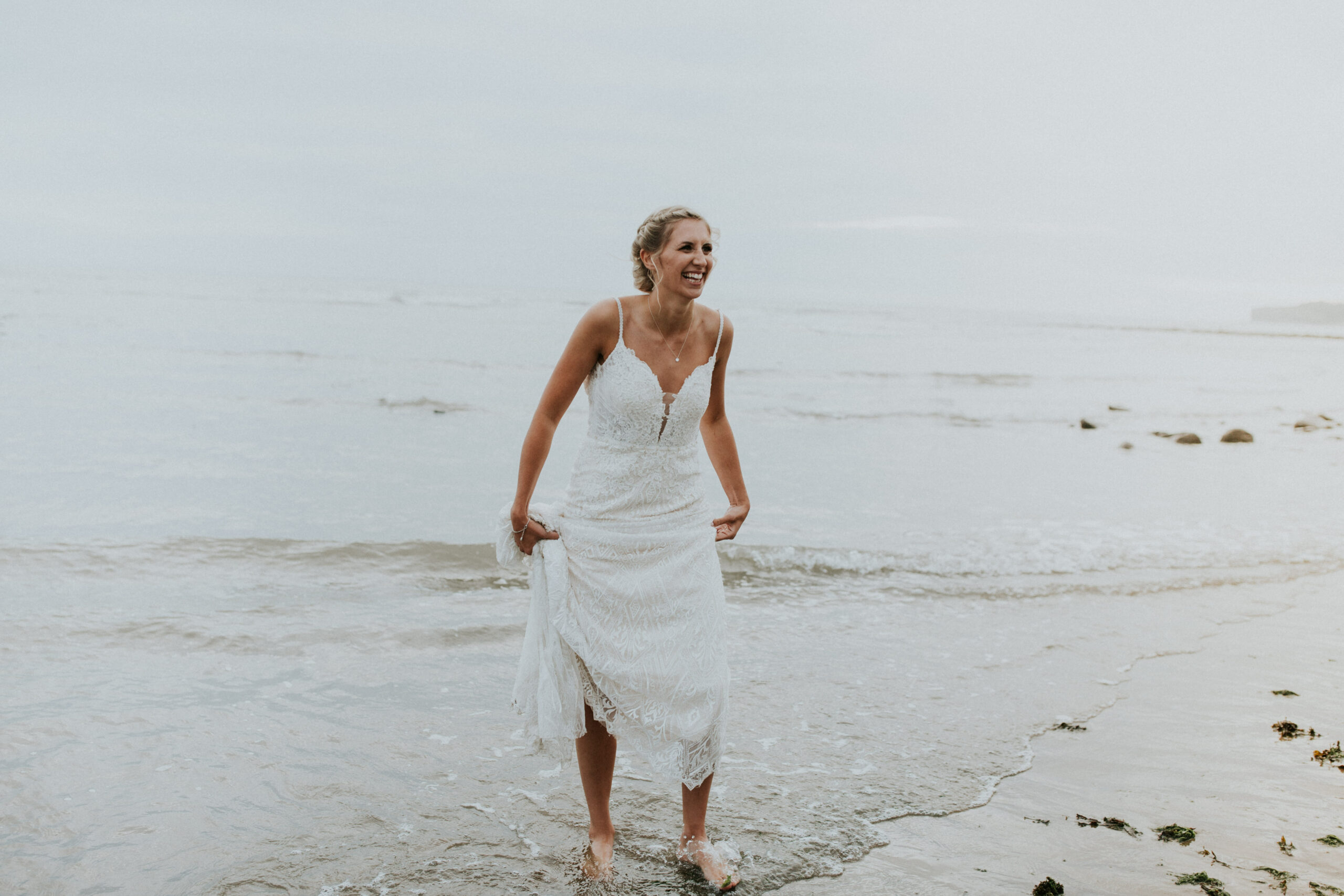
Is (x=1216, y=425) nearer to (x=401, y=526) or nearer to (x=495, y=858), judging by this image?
(x=401, y=526)

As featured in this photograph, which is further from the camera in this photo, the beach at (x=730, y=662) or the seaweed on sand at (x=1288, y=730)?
the seaweed on sand at (x=1288, y=730)

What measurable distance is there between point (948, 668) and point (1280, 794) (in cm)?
196

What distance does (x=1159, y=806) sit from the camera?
4043mm

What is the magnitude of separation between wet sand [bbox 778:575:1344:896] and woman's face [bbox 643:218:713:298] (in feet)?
7.28

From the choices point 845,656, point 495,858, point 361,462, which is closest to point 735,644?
point 845,656

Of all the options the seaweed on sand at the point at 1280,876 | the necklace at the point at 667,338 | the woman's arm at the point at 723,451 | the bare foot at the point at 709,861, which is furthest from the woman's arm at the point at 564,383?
the seaweed on sand at the point at 1280,876

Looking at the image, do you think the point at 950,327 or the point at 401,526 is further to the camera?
the point at 950,327

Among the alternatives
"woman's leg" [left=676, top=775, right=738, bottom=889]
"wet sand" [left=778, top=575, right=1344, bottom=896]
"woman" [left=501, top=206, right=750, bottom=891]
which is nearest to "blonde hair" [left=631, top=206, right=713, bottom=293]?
"woman" [left=501, top=206, right=750, bottom=891]

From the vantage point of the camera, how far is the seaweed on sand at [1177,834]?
12.2 feet

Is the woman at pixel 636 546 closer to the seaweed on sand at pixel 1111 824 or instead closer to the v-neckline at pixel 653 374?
the v-neckline at pixel 653 374

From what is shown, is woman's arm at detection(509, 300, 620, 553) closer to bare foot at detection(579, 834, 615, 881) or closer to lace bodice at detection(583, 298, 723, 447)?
lace bodice at detection(583, 298, 723, 447)

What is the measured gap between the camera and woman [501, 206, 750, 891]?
10.5 feet

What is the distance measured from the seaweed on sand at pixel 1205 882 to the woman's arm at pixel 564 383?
2702 mm

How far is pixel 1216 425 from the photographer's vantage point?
787 inches
